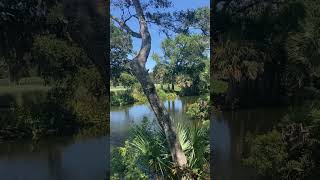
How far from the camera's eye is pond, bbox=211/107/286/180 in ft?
18.7

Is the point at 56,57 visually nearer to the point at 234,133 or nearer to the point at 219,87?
the point at 219,87

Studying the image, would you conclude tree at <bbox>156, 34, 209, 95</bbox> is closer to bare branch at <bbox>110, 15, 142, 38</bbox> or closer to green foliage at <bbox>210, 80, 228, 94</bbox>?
green foliage at <bbox>210, 80, 228, 94</bbox>

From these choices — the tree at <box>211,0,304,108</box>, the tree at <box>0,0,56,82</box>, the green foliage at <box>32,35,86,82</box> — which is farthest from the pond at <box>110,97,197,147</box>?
the tree at <box>0,0,56,82</box>

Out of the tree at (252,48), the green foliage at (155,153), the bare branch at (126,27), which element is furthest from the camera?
the tree at (252,48)

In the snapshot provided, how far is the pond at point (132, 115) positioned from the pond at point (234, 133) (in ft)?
1.25

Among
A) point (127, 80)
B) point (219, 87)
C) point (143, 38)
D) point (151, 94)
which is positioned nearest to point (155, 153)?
point (151, 94)

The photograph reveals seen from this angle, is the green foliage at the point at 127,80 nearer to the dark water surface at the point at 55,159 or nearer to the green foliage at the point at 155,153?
the green foliage at the point at 155,153

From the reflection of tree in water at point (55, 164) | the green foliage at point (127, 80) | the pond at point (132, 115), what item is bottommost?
the reflection of tree in water at point (55, 164)

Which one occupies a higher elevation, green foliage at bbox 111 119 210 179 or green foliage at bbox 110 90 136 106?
green foliage at bbox 110 90 136 106

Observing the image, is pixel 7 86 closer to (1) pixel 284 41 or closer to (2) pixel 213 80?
(2) pixel 213 80

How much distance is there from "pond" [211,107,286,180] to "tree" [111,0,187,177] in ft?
1.39

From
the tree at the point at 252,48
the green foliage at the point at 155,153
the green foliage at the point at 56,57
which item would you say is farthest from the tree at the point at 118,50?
the tree at the point at 252,48

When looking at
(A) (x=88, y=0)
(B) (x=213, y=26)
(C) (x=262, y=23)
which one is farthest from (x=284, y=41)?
(A) (x=88, y=0)

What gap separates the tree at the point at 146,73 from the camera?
5500mm
